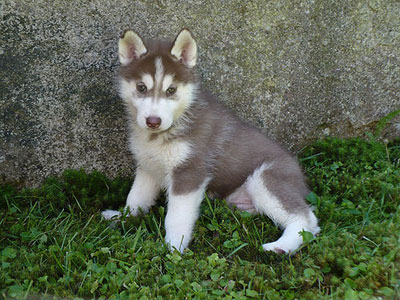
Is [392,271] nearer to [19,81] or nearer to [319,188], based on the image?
[319,188]

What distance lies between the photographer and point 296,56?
5023 millimetres

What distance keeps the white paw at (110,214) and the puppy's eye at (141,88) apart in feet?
3.78

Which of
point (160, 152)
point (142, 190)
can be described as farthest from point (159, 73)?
point (142, 190)

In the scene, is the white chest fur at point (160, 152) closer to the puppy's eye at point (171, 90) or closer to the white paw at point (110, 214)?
the puppy's eye at point (171, 90)

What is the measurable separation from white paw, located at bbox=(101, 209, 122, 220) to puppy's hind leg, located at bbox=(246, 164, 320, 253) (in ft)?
3.99

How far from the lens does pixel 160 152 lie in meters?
4.10

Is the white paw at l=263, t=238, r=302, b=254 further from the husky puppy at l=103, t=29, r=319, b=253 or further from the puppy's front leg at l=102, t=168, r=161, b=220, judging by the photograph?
the puppy's front leg at l=102, t=168, r=161, b=220

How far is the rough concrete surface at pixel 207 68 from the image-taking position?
14.3 feet

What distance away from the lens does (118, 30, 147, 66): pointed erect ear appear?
12.8ft

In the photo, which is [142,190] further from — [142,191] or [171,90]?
[171,90]

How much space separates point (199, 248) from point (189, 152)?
2.67 ft

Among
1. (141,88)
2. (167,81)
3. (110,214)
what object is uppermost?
(167,81)

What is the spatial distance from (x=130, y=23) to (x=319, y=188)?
2465mm

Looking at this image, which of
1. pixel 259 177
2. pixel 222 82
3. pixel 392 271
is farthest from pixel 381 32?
pixel 392 271
